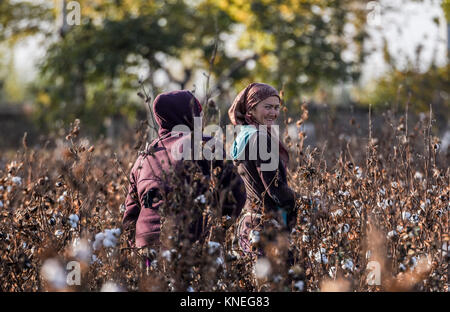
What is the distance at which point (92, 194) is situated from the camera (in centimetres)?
327

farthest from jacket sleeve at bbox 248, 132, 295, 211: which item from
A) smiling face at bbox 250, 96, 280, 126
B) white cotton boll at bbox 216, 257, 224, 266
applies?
white cotton boll at bbox 216, 257, 224, 266

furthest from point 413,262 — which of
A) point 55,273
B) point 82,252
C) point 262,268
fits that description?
point 55,273

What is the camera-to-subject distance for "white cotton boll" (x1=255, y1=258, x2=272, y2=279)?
2827 mm

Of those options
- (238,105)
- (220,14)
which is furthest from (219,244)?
(220,14)

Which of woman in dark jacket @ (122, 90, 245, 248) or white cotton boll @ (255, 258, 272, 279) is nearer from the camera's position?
white cotton boll @ (255, 258, 272, 279)

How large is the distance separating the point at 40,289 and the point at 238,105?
146 cm

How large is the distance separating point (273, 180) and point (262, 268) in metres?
0.49

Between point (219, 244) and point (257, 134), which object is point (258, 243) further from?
point (257, 134)

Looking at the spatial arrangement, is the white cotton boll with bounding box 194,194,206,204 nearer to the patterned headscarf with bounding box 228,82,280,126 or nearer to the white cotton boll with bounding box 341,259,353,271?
the patterned headscarf with bounding box 228,82,280,126

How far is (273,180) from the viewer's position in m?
3.14

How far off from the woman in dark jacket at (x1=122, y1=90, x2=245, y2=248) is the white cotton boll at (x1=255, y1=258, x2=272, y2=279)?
292mm

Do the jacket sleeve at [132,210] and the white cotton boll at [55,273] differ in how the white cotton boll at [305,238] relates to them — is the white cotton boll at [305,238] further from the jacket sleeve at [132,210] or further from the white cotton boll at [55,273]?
the white cotton boll at [55,273]

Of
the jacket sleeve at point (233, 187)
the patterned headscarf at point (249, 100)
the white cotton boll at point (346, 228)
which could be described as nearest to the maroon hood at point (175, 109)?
the patterned headscarf at point (249, 100)

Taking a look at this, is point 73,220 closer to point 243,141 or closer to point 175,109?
point 175,109
